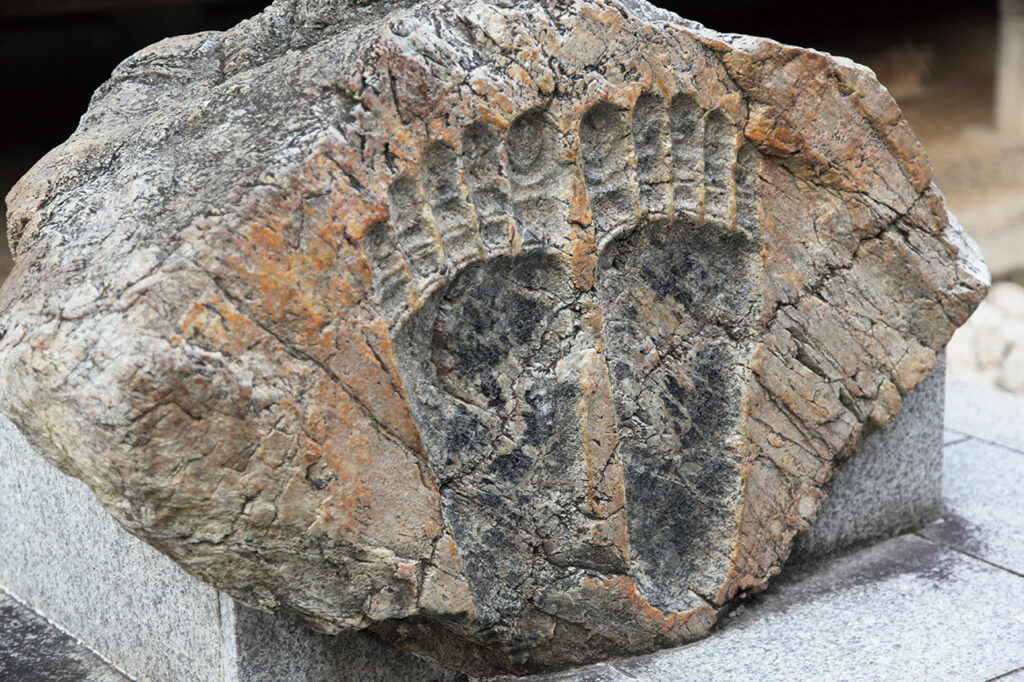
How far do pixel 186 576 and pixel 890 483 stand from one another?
154 centimetres

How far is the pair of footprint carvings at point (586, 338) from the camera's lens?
6.05 ft

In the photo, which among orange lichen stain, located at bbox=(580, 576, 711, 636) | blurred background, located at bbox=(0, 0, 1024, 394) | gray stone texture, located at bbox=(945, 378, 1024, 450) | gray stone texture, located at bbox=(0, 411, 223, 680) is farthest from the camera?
blurred background, located at bbox=(0, 0, 1024, 394)

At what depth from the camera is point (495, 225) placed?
1.86 metres

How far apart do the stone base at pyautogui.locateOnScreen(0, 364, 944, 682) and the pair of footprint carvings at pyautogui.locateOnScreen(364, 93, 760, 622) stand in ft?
1.02

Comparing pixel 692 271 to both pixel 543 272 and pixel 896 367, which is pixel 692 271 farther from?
pixel 896 367

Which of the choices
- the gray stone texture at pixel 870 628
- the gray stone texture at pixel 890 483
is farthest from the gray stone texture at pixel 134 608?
the gray stone texture at pixel 890 483

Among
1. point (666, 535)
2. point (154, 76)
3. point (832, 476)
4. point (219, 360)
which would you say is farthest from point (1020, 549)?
point (154, 76)

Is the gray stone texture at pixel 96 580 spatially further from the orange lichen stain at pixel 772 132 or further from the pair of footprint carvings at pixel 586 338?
the orange lichen stain at pixel 772 132

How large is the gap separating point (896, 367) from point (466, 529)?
3.32 ft

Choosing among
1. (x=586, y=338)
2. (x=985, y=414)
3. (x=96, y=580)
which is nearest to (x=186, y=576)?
(x=96, y=580)

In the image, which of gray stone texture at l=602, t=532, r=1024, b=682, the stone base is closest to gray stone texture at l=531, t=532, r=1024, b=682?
gray stone texture at l=602, t=532, r=1024, b=682

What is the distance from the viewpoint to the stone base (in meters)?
1.92

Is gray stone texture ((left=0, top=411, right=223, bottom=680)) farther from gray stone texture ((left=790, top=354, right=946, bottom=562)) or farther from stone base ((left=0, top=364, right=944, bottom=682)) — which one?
gray stone texture ((left=790, top=354, right=946, bottom=562))

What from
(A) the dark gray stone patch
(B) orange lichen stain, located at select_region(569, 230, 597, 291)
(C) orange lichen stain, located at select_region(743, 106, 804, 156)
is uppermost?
(C) orange lichen stain, located at select_region(743, 106, 804, 156)
